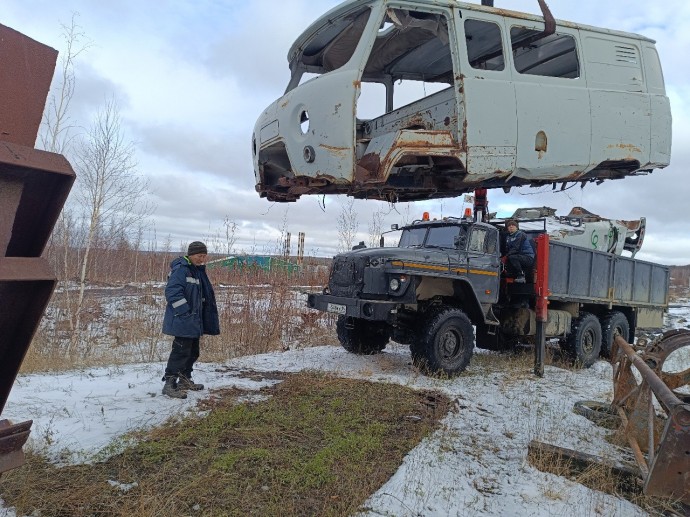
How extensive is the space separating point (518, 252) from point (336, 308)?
3142mm

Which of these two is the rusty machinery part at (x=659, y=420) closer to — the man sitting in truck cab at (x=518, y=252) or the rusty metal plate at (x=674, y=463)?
the rusty metal plate at (x=674, y=463)

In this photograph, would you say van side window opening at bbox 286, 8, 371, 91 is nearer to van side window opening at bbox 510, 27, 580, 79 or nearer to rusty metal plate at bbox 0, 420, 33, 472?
van side window opening at bbox 510, 27, 580, 79

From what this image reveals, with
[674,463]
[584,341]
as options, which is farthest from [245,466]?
[584,341]

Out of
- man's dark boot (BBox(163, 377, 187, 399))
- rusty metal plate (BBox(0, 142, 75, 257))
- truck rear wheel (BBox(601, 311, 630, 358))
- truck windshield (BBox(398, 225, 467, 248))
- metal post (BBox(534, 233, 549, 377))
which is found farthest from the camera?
truck rear wheel (BBox(601, 311, 630, 358))

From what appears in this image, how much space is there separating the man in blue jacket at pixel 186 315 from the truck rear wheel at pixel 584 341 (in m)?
6.52

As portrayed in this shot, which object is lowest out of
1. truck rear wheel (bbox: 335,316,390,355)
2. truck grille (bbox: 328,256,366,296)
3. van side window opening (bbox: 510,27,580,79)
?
truck rear wheel (bbox: 335,316,390,355)

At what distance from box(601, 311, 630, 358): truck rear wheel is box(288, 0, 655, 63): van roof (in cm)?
630

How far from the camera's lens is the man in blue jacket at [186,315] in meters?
5.39

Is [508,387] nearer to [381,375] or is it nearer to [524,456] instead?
[381,375]

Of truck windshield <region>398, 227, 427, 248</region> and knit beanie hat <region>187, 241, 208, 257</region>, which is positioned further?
truck windshield <region>398, 227, 427, 248</region>

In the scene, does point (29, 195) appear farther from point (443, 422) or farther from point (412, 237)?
point (412, 237)

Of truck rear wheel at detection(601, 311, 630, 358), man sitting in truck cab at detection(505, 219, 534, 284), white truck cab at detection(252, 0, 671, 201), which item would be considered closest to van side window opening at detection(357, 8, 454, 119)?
white truck cab at detection(252, 0, 671, 201)

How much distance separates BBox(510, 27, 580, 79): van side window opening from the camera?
15.5ft

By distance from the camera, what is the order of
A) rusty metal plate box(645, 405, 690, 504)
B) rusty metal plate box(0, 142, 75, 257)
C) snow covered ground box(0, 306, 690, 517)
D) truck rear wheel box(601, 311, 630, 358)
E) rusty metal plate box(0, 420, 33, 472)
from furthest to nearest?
truck rear wheel box(601, 311, 630, 358), snow covered ground box(0, 306, 690, 517), rusty metal plate box(645, 405, 690, 504), rusty metal plate box(0, 420, 33, 472), rusty metal plate box(0, 142, 75, 257)
